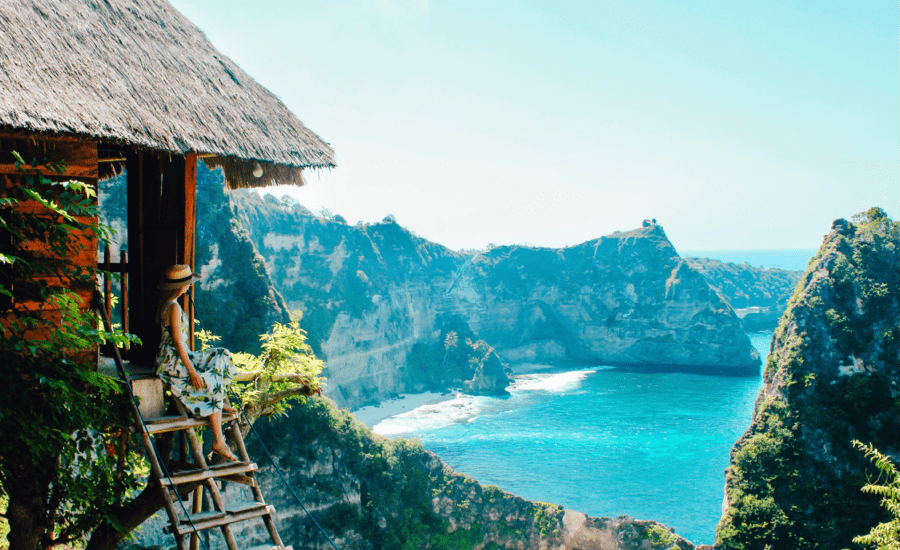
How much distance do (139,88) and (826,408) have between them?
133ft

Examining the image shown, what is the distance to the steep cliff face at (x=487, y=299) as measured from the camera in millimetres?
68562

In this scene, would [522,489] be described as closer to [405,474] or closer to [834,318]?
[405,474]

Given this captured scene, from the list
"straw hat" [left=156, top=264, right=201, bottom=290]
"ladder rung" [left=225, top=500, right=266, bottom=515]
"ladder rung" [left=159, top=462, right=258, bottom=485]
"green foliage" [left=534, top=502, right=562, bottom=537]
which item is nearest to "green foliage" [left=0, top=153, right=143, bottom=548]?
"straw hat" [left=156, top=264, right=201, bottom=290]

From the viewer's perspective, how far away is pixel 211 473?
4609mm

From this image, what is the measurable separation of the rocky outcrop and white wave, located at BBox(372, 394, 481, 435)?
6615 centimetres

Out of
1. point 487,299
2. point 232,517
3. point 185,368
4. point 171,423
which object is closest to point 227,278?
point 185,368

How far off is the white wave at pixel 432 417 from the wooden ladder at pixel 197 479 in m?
56.0

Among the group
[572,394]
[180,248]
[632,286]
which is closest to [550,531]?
[180,248]

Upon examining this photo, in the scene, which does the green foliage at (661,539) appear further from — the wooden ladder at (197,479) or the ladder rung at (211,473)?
the ladder rung at (211,473)

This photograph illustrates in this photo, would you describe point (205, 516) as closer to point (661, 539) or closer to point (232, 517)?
point (232, 517)

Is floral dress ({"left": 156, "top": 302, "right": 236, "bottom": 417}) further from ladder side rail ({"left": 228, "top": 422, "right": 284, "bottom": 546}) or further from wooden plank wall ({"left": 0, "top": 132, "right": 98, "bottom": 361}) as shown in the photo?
wooden plank wall ({"left": 0, "top": 132, "right": 98, "bottom": 361})

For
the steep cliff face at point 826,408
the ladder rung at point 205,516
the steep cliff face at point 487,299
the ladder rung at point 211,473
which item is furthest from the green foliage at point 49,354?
the steep cliff face at point 487,299

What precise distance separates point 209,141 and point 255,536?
26346 millimetres

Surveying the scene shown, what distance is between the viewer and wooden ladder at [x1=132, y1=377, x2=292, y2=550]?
4.16 m
